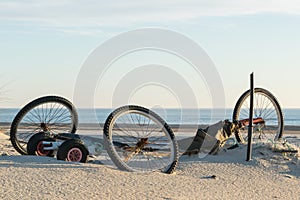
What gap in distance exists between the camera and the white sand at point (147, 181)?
7094mm

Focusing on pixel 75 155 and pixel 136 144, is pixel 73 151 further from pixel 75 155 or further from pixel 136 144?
pixel 136 144

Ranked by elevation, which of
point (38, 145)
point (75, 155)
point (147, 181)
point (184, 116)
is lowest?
point (147, 181)

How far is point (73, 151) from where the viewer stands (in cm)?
896

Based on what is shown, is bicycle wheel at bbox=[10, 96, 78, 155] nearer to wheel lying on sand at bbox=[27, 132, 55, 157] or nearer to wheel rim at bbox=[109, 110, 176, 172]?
wheel lying on sand at bbox=[27, 132, 55, 157]

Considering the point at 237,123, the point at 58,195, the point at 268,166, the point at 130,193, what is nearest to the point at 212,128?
the point at 237,123

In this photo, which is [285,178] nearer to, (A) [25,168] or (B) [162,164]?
(B) [162,164]

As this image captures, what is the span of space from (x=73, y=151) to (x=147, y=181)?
64.6 inches

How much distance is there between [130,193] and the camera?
23.7 feet

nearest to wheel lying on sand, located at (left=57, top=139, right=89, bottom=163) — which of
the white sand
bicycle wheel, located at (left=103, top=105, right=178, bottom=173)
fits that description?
the white sand

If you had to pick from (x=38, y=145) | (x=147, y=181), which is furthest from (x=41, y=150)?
(x=147, y=181)

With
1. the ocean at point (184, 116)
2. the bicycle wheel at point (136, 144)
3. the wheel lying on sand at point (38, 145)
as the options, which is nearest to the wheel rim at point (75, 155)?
the bicycle wheel at point (136, 144)

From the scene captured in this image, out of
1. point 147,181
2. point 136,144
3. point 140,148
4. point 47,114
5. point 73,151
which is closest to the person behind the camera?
point 147,181

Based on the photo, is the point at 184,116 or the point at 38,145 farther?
the point at 184,116

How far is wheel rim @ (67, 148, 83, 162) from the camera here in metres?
8.92
